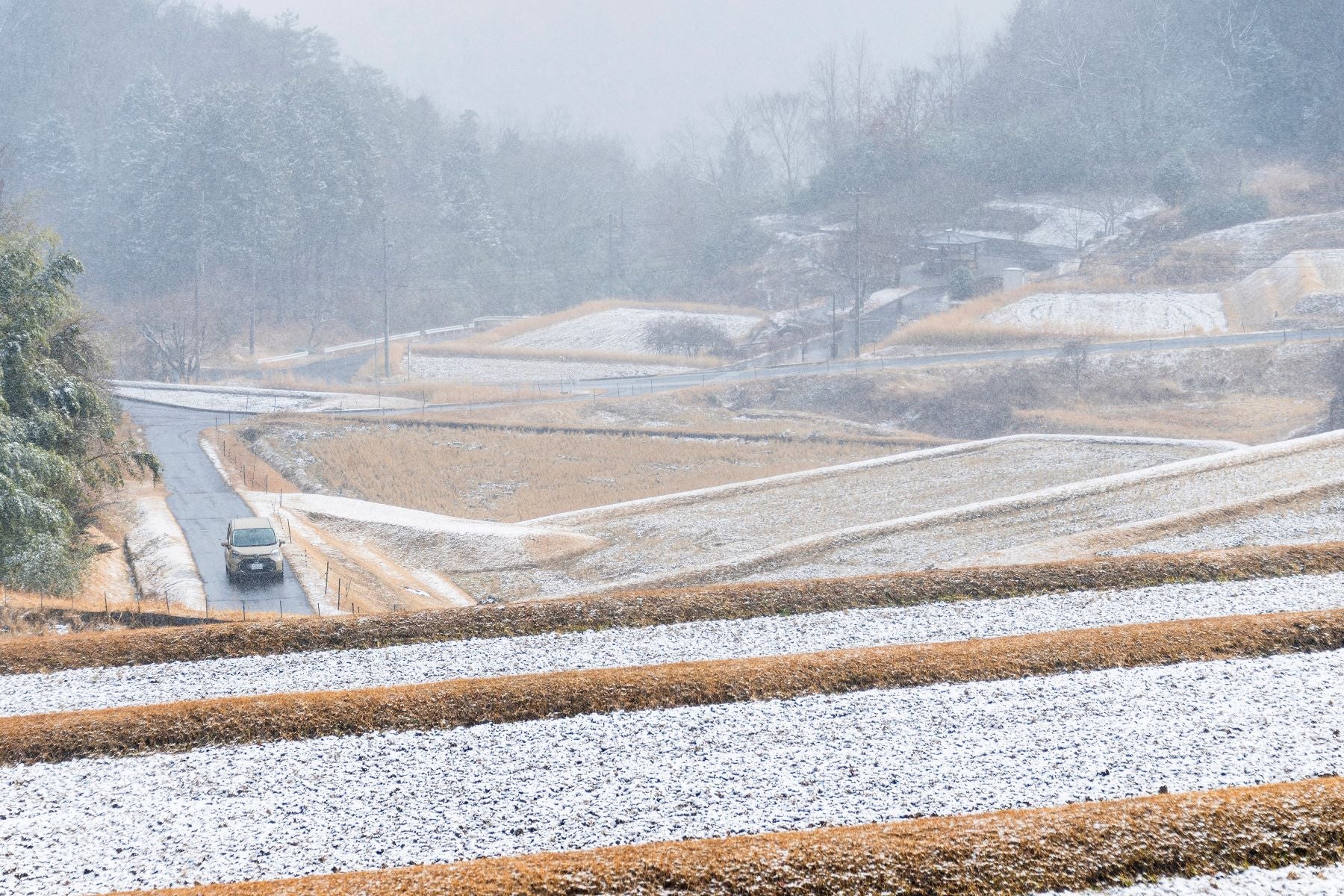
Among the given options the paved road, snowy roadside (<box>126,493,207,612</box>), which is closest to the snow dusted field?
the paved road

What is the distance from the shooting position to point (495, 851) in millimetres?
9109

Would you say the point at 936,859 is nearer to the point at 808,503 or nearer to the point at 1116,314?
the point at 808,503

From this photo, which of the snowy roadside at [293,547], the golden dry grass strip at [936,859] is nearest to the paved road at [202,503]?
the snowy roadside at [293,547]

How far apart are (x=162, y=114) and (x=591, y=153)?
183 feet

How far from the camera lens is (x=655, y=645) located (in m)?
14.8

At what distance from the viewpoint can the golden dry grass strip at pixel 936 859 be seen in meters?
7.98

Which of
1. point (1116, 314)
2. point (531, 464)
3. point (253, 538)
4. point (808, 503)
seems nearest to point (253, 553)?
point (253, 538)

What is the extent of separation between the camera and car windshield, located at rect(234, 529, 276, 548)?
25.7m

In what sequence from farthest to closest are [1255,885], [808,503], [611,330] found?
[611,330] < [808,503] < [1255,885]

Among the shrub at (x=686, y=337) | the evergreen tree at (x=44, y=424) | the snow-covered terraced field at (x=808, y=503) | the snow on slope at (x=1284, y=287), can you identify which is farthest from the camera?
the shrub at (x=686, y=337)

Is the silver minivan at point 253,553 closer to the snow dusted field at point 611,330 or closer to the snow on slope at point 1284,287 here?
the snow dusted field at point 611,330

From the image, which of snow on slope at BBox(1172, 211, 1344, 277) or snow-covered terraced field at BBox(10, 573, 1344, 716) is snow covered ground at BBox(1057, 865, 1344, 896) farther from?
snow on slope at BBox(1172, 211, 1344, 277)

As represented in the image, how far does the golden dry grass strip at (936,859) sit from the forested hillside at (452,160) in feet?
237

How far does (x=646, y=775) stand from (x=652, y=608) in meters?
5.82
